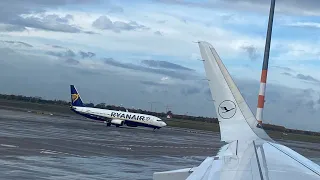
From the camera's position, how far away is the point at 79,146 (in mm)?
28016

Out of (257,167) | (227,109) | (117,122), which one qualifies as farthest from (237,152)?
(117,122)

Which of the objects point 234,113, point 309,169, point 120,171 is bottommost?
point 120,171

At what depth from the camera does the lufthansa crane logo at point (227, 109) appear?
8977 mm

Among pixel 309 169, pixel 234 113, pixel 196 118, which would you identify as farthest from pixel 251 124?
pixel 196 118

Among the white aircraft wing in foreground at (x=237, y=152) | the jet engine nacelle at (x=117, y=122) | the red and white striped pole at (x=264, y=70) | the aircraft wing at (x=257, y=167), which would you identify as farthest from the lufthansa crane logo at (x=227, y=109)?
the jet engine nacelle at (x=117, y=122)

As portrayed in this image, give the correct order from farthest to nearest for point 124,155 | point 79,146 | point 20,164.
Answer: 1. point 79,146
2. point 124,155
3. point 20,164

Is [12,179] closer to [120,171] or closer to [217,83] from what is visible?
[120,171]

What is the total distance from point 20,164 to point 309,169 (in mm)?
13592

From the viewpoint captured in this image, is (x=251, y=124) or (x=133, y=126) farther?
(x=133, y=126)

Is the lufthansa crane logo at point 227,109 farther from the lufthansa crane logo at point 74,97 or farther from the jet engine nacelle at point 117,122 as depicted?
the lufthansa crane logo at point 74,97

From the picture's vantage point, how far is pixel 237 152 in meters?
7.12

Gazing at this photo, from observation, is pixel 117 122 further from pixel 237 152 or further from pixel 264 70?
pixel 237 152

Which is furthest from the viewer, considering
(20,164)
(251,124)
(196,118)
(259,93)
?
(196,118)

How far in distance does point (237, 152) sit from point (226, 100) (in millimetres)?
1976
